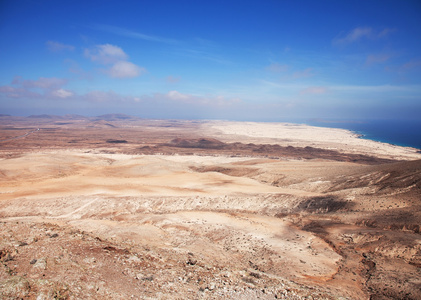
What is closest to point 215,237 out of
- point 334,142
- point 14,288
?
point 14,288

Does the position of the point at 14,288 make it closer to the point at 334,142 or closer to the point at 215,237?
the point at 215,237

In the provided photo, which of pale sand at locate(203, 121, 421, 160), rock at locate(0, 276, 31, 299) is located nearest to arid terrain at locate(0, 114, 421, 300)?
rock at locate(0, 276, 31, 299)

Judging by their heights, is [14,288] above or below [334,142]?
below

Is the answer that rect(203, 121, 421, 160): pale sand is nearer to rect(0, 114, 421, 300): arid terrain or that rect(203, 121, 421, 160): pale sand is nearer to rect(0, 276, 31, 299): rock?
rect(0, 114, 421, 300): arid terrain

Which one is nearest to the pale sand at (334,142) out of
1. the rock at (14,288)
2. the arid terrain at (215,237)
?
the arid terrain at (215,237)

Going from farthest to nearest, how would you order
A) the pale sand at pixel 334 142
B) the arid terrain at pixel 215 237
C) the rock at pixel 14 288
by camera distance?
the pale sand at pixel 334 142, the arid terrain at pixel 215 237, the rock at pixel 14 288

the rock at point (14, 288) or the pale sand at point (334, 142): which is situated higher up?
the pale sand at point (334, 142)

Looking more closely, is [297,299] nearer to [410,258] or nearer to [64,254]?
[410,258]

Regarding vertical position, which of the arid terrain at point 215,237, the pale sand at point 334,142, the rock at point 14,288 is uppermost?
the pale sand at point 334,142

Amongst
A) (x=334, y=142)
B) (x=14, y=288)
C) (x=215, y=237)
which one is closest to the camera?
(x=14, y=288)

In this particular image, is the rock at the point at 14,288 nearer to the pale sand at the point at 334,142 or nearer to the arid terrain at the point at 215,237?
the arid terrain at the point at 215,237

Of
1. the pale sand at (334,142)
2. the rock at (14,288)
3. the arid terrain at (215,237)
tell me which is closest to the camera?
the rock at (14,288)

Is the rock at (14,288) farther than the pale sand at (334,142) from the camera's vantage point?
No
